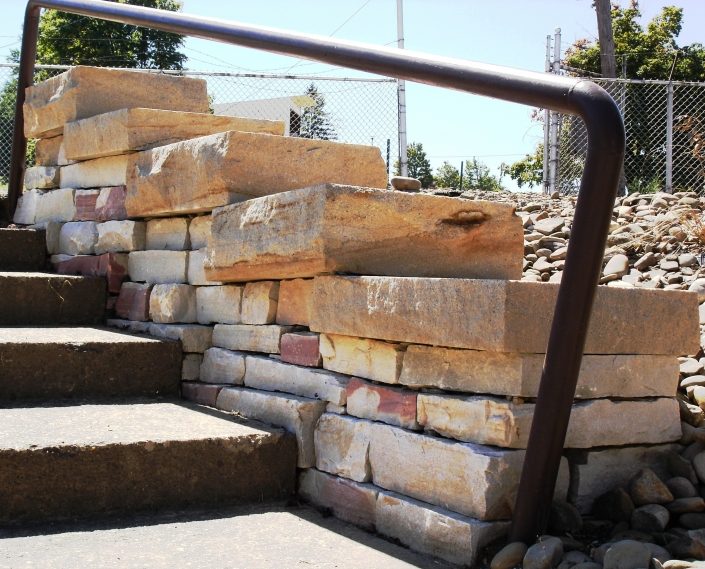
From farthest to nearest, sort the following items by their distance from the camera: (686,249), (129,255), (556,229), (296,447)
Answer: (556,229), (686,249), (129,255), (296,447)

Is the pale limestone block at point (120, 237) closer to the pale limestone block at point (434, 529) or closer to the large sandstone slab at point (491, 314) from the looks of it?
the large sandstone slab at point (491, 314)

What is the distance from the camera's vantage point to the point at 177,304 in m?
3.98

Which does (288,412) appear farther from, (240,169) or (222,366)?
(240,169)

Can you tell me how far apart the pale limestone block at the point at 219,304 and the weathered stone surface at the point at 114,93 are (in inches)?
53.0

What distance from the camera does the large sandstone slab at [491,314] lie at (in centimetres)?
244

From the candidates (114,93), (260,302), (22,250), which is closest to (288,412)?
(260,302)

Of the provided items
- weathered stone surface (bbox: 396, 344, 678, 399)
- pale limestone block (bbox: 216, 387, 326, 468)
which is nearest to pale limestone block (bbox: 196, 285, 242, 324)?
pale limestone block (bbox: 216, 387, 326, 468)

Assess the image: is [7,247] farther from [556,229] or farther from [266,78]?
[266,78]

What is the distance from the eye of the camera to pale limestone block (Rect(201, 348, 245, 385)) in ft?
11.9

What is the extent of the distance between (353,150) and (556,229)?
2.49 meters

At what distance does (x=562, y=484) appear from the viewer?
2.62m

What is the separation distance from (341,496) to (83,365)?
1.28 metres

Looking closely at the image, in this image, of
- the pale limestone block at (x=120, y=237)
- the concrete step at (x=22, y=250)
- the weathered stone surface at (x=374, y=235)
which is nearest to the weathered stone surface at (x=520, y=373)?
the weathered stone surface at (x=374, y=235)

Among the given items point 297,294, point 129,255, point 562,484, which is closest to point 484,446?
point 562,484
